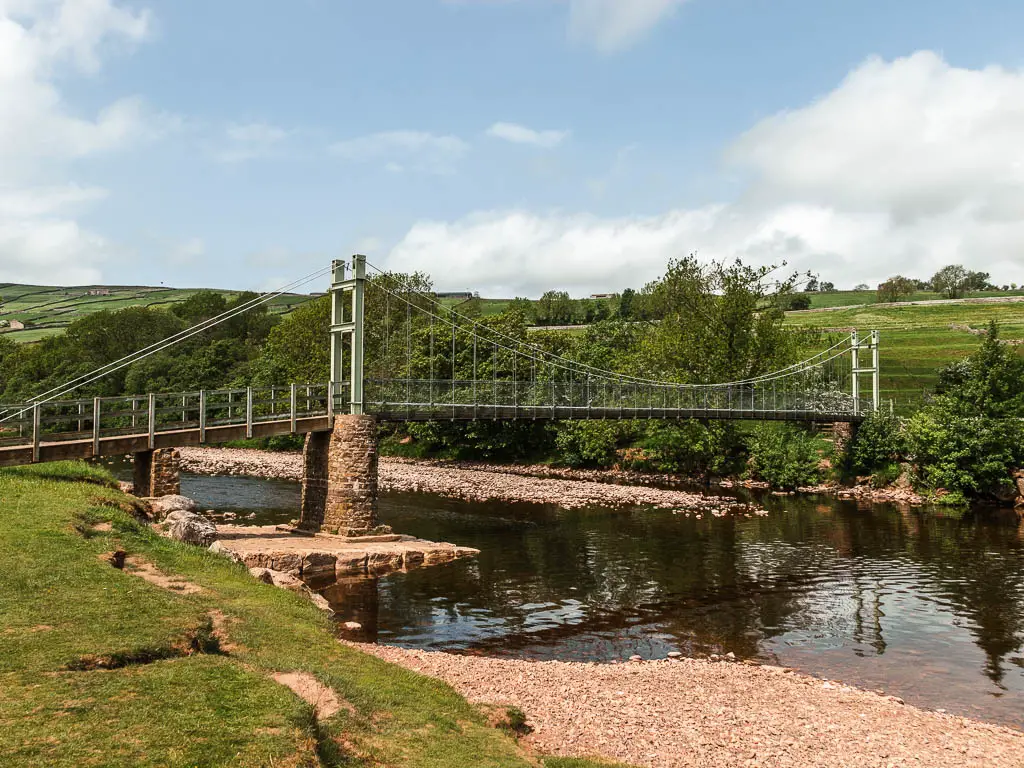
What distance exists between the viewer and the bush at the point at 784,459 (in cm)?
4647

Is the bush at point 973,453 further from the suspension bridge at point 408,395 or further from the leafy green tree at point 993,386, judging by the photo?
the suspension bridge at point 408,395

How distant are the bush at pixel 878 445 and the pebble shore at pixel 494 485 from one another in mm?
10907

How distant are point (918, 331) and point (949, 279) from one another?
52.3 metres

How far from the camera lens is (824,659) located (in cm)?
1580

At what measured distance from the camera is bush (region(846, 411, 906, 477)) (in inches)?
1811

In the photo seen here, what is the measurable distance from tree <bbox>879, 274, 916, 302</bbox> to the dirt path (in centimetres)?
11560

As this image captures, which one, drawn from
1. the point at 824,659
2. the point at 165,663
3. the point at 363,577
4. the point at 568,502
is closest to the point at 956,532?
the point at 568,502

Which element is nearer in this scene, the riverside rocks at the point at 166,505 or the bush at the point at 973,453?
the riverside rocks at the point at 166,505

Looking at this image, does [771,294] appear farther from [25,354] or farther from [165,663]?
[25,354]

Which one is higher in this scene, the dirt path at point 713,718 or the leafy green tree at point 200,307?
the leafy green tree at point 200,307

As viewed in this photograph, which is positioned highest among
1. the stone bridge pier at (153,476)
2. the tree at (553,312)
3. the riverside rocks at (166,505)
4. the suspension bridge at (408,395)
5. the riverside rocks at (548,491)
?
the tree at (553,312)

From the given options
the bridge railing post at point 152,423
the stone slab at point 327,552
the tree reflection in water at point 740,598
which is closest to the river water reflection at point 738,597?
the tree reflection in water at point 740,598

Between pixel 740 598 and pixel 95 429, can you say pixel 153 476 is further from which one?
pixel 740 598

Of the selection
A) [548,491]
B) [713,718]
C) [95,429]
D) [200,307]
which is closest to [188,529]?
[95,429]
